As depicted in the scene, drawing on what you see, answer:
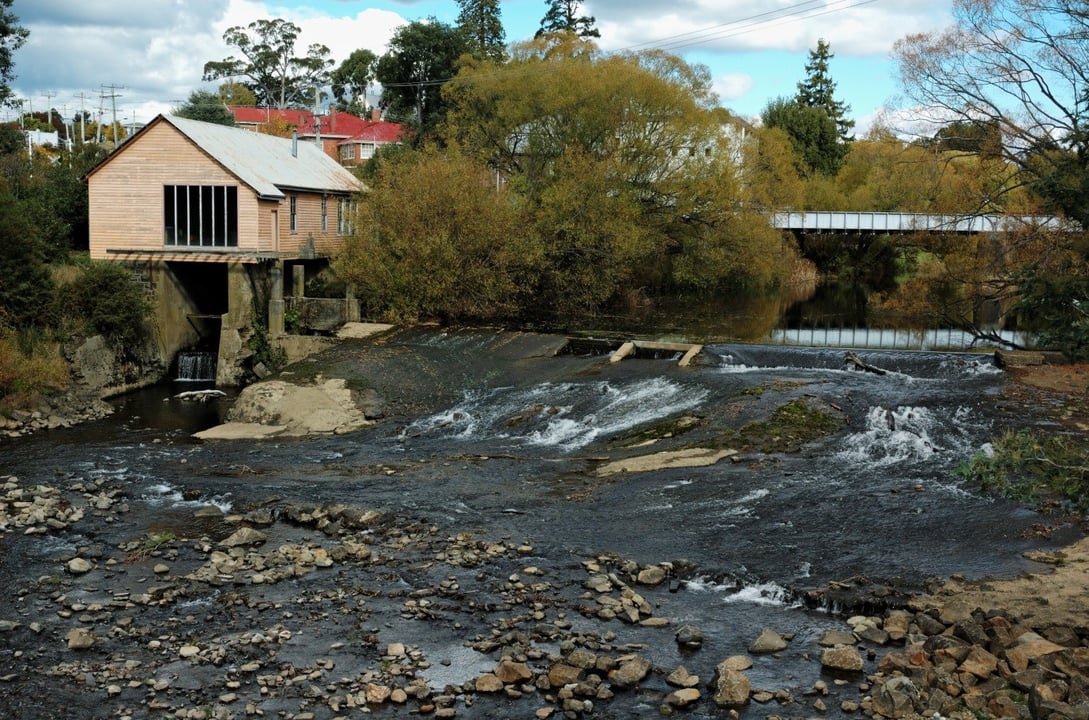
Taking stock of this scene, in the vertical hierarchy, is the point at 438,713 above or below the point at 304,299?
below

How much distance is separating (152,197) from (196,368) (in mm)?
6478

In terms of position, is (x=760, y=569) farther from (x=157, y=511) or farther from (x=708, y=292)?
(x=708, y=292)

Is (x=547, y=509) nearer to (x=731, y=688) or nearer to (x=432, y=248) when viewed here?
(x=731, y=688)

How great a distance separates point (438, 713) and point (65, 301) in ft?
79.5

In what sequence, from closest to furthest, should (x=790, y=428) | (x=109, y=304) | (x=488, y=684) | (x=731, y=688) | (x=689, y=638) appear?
1. (x=731, y=688)
2. (x=488, y=684)
3. (x=689, y=638)
4. (x=790, y=428)
5. (x=109, y=304)

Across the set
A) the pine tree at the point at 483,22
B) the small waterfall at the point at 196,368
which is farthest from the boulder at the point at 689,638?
the pine tree at the point at 483,22

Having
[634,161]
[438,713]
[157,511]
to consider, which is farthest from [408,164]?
[438,713]

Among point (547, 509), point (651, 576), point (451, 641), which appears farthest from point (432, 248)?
point (451, 641)

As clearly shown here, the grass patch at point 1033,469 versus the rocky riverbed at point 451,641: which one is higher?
the grass patch at point 1033,469

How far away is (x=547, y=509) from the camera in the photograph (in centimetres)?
1800

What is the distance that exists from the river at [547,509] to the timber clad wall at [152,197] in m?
7.57

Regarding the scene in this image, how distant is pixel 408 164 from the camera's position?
3944 centimetres

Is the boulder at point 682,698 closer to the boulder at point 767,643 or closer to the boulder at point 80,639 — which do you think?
the boulder at point 767,643

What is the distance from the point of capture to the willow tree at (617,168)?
4053 centimetres
